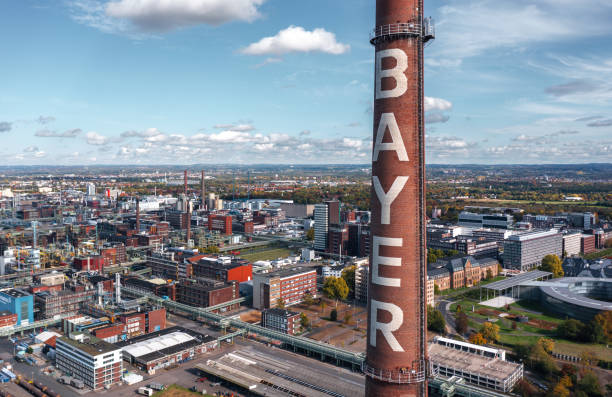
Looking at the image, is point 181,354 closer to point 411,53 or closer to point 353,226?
point 411,53

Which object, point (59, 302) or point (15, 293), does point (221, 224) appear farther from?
point (15, 293)

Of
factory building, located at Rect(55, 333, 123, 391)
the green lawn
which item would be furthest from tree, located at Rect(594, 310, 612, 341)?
the green lawn

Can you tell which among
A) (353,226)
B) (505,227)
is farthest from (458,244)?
(505,227)

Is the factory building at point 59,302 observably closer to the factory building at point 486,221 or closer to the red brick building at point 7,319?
the red brick building at point 7,319

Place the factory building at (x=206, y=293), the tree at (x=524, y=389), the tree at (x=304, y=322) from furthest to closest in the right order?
the factory building at (x=206, y=293) < the tree at (x=304, y=322) < the tree at (x=524, y=389)

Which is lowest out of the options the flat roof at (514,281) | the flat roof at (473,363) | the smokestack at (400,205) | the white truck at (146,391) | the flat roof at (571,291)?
the white truck at (146,391)

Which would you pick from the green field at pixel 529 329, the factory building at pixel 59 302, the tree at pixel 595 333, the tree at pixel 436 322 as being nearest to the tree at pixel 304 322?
the tree at pixel 436 322
